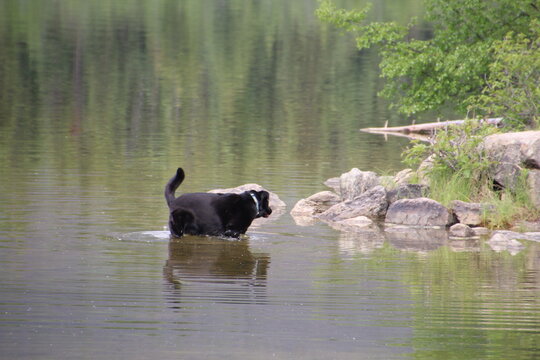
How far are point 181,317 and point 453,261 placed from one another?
5.16 meters

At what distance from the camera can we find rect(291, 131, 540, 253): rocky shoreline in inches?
717

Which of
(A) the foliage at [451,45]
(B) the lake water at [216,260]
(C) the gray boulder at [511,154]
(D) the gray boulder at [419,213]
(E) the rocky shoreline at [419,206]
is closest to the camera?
(B) the lake water at [216,260]

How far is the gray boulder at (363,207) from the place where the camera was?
748 inches

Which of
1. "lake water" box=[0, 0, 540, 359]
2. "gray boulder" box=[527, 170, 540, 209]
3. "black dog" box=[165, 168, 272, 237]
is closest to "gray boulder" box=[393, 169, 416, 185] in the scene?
"lake water" box=[0, 0, 540, 359]

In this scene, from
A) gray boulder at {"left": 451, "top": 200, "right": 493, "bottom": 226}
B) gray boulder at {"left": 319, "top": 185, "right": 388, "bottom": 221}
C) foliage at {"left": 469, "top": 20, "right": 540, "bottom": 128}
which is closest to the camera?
gray boulder at {"left": 451, "top": 200, "right": 493, "bottom": 226}

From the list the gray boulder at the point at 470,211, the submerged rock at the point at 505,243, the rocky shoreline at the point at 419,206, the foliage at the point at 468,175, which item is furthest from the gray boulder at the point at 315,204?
the submerged rock at the point at 505,243

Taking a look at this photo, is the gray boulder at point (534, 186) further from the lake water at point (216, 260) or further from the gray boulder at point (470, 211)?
the lake water at point (216, 260)

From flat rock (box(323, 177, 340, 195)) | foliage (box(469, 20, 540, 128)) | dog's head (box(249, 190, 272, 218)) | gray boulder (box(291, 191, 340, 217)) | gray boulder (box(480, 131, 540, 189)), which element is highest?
foliage (box(469, 20, 540, 128))

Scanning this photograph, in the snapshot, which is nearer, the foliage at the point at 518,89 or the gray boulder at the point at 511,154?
the gray boulder at the point at 511,154

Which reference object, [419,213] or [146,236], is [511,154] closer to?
[419,213]

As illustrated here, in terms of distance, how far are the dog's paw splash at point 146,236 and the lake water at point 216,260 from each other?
0.20 feet

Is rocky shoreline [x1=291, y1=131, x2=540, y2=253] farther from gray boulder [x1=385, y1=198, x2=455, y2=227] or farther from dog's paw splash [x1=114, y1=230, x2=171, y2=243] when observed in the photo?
dog's paw splash [x1=114, y1=230, x2=171, y2=243]

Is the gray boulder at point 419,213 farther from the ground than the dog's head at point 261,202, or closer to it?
closer to it

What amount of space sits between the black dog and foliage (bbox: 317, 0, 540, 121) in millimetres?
11189
